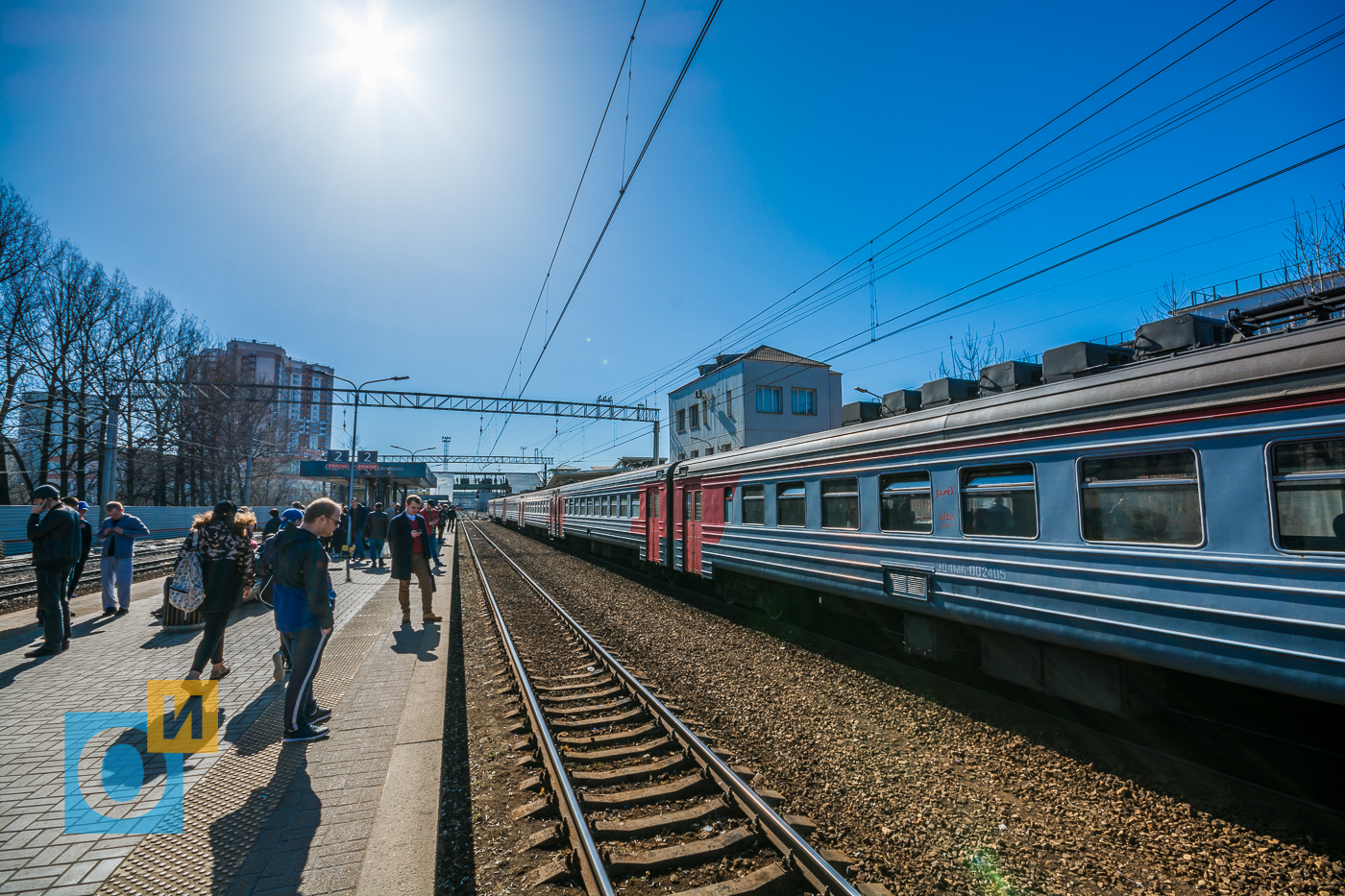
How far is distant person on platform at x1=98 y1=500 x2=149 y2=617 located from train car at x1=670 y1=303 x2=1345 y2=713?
32.6 ft

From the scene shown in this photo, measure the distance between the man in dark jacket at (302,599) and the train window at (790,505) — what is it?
5.77 meters

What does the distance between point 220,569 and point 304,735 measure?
5.92 feet

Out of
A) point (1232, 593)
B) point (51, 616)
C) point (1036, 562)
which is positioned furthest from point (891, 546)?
point (51, 616)

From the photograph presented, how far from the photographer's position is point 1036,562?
16.5ft

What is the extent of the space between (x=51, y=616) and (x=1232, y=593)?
1082cm

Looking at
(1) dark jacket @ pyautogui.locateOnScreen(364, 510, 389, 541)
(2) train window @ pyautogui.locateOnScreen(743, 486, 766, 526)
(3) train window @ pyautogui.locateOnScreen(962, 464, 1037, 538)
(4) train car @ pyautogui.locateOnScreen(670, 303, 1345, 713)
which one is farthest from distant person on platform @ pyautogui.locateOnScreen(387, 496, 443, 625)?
(3) train window @ pyautogui.locateOnScreen(962, 464, 1037, 538)

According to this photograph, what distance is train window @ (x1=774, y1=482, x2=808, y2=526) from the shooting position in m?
8.42

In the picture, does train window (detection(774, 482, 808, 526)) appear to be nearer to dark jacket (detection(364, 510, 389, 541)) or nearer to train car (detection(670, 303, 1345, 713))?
train car (detection(670, 303, 1345, 713))

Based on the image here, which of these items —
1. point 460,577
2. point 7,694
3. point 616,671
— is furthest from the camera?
point 460,577

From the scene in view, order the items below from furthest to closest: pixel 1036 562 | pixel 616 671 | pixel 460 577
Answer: pixel 460 577 → pixel 616 671 → pixel 1036 562

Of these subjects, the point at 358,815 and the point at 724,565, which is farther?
the point at 724,565

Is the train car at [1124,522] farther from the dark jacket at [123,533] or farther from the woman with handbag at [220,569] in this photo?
the dark jacket at [123,533]

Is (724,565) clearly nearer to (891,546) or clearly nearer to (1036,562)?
(891,546)

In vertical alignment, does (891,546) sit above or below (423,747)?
above
